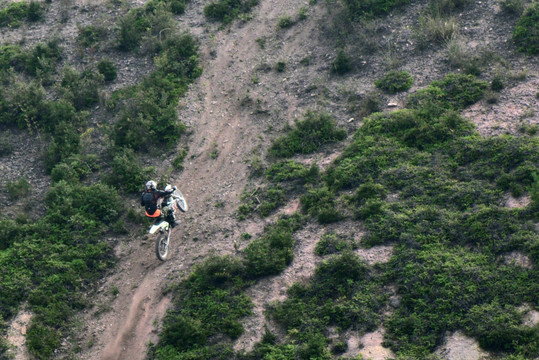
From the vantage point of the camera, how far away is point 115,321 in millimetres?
13750

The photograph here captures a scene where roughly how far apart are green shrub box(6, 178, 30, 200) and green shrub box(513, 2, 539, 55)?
16.0 m

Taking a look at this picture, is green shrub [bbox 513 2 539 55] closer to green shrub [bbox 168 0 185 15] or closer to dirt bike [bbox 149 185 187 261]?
dirt bike [bbox 149 185 187 261]

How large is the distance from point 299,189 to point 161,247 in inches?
160

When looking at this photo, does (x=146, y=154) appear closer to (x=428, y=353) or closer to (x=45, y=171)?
(x=45, y=171)

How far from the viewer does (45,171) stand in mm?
18156

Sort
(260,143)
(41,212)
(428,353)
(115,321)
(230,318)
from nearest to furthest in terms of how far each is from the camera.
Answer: (428,353), (230,318), (115,321), (41,212), (260,143)

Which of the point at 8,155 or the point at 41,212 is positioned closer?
the point at 41,212

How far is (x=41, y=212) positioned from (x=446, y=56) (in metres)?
13.6

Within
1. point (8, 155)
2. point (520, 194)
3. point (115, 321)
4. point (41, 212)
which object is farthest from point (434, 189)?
point (8, 155)

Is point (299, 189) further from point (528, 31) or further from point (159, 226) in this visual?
point (528, 31)

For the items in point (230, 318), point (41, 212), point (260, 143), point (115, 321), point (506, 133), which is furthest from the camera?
point (260, 143)

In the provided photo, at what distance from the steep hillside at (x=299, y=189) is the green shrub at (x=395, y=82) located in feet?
0.29

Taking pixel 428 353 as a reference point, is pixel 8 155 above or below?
above

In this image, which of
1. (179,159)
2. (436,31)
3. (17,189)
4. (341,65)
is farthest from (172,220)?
(436,31)
